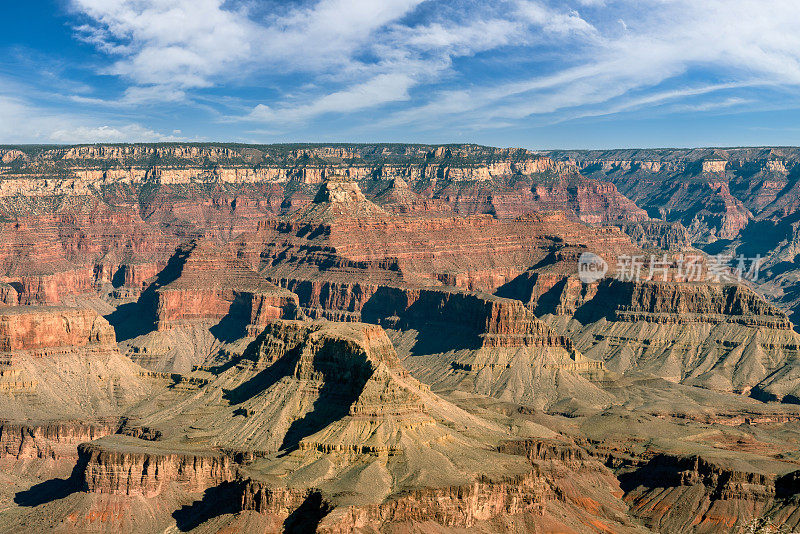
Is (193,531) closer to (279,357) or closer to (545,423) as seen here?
(279,357)

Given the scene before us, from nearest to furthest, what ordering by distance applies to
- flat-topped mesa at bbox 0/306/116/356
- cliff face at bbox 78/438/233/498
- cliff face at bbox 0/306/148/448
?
cliff face at bbox 78/438/233/498, cliff face at bbox 0/306/148/448, flat-topped mesa at bbox 0/306/116/356

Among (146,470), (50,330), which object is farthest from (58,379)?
(146,470)

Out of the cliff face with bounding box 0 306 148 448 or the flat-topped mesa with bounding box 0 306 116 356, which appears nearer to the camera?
the cliff face with bounding box 0 306 148 448

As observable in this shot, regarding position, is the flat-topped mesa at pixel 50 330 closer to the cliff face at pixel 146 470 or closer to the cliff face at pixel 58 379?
the cliff face at pixel 58 379

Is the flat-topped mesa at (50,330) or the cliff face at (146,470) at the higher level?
the flat-topped mesa at (50,330)

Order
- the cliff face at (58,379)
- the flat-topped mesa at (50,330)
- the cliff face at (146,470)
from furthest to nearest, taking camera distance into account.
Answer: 1. the flat-topped mesa at (50,330)
2. the cliff face at (58,379)
3. the cliff face at (146,470)

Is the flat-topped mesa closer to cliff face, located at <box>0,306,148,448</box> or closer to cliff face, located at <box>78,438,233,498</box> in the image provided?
cliff face, located at <box>0,306,148,448</box>

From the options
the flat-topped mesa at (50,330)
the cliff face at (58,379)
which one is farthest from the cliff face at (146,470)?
the flat-topped mesa at (50,330)

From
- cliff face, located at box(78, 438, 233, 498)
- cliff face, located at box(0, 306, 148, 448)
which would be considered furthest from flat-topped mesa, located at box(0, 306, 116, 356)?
cliff face, located at box(78, 438, 233, 498)

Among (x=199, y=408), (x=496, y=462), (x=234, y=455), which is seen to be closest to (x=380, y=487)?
(x=496, y=462)
